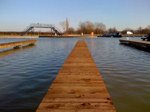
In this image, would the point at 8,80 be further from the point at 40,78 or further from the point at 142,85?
the point at 142,85

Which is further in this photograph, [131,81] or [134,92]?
[131,81]

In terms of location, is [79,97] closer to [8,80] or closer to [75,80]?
[75,80]

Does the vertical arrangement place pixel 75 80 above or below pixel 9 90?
above

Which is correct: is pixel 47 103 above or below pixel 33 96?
above

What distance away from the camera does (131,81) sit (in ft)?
18.8

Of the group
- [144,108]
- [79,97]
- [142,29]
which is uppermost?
[142,29]

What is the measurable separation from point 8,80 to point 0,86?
72cm

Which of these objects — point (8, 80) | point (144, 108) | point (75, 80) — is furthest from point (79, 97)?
point (8, 80)

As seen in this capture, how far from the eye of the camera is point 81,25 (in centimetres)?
10506

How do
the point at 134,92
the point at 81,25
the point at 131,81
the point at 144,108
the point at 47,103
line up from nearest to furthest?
1. the point at 47,103
2. the point at 144,108
3. the point at 134,92
4. the point at 131,81
5. the point at 81,25

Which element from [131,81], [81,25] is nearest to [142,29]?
[81,25]

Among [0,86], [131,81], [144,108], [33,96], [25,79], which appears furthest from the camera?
[25,79]

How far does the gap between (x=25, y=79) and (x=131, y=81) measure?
15.0ft

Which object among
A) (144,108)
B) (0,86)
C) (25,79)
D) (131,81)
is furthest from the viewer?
(25,79)
